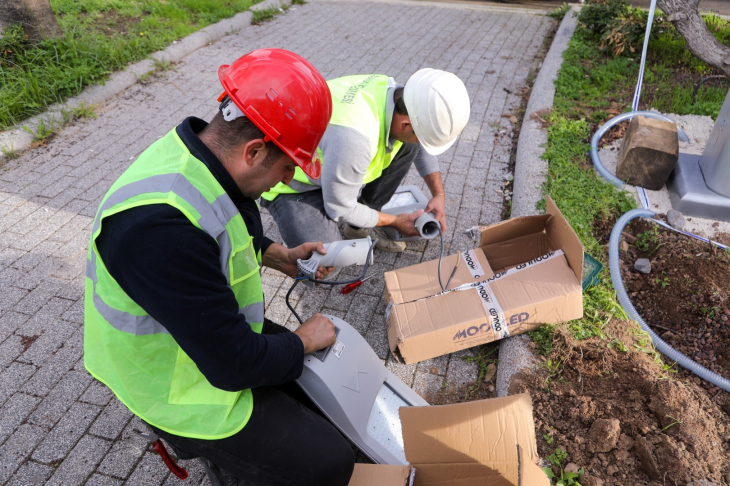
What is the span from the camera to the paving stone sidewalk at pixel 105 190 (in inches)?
93.2

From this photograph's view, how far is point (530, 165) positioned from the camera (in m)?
4.02

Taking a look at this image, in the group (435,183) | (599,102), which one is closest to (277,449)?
(435,183)

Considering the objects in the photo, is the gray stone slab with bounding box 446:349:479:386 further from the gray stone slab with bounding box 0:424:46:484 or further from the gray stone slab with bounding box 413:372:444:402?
the gray stone slab with bounding box 0:424:46:484

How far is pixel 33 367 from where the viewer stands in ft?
8.87

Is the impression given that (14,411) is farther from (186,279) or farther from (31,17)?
(31,17)

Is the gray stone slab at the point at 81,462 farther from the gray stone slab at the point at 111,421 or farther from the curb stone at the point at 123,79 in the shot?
the curb stone at the point at 123,79

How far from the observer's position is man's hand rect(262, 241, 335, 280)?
7.98ft

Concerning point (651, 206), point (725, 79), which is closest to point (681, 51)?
→ point (725, 79)

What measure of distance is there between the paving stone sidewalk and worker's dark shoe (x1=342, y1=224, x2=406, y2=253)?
0.06m

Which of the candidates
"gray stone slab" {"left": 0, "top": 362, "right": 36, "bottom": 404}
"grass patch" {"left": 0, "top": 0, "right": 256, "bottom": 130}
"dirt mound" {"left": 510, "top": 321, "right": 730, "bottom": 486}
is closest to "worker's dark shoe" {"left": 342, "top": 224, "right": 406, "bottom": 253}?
"dirt mound" {"left": 510, "top": 321, "right": 730, "bottom": 486}

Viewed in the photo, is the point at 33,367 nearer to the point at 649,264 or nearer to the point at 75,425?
the point at 75,425

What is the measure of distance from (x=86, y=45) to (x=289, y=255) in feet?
16.2

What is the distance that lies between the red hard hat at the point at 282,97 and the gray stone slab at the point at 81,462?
71.4 inches

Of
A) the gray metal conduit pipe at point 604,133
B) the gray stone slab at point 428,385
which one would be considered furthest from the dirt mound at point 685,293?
the gray stone slab at point 428,385
